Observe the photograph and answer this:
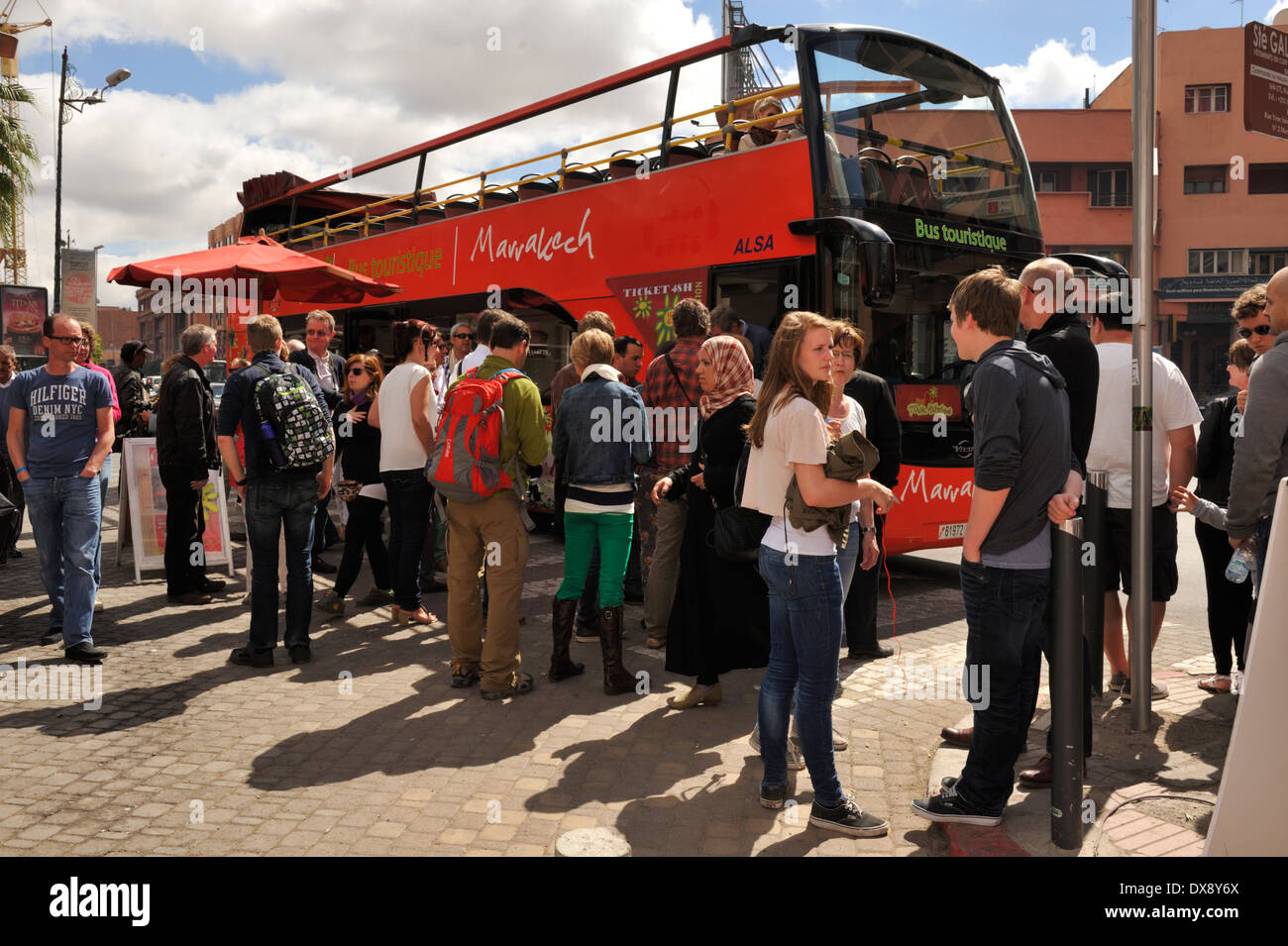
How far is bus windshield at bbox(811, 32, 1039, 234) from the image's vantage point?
789 centimetres

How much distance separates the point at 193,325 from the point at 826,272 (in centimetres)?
475

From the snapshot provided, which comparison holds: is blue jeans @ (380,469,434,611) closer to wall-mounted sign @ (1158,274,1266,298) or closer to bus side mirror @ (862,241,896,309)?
bus side mirror @ (862,241,896,309)

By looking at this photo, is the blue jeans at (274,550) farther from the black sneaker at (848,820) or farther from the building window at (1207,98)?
the building window at (1207,98)

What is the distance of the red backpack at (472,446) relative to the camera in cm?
545

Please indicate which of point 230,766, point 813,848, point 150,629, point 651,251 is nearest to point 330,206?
point 651,251

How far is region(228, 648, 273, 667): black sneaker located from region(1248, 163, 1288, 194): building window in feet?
141

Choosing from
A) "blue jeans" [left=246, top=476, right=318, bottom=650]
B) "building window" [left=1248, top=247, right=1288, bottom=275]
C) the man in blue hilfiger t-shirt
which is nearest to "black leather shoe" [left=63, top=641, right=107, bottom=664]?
the man in blue hilfiger t-shirt

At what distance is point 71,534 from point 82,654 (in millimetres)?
723

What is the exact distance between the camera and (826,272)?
301 inches

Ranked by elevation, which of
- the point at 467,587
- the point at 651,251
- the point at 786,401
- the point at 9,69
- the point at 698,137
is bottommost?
the point at 467,587

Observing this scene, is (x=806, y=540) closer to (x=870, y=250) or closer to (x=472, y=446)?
(x=472, y=446)

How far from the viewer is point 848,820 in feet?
12.7

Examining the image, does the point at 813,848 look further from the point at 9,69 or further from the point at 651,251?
the point at 9,69

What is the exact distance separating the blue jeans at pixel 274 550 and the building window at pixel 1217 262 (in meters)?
40.8
